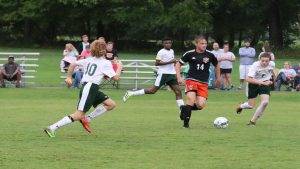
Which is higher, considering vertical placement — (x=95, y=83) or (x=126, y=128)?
(x=95, y=83)

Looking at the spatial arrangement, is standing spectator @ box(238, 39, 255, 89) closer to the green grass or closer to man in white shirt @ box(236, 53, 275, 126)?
the green grass

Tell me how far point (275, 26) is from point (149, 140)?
41.6 metres

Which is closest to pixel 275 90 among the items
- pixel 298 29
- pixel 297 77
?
pixel 297 77

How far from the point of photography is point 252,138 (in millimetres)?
12141

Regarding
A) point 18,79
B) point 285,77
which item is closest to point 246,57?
point 285,77

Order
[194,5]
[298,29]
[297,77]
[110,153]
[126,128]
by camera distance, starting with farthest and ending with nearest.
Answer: [298,29]
[194,5]
[297,77]
[126,128]
[110,153]

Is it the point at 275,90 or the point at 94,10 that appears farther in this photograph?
the point at 94,10

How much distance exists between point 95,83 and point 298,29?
161ft

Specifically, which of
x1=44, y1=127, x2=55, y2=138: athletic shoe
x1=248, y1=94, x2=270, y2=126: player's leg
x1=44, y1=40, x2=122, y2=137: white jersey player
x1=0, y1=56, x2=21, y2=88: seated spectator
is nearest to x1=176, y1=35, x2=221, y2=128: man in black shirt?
x1=248, y1=94, x2=270, y2=126: player's leg

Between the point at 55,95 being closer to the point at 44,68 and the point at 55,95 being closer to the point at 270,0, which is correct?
the point at 44,68

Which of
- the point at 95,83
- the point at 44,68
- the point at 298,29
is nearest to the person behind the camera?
the point at 95,83

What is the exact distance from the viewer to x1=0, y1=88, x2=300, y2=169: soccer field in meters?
9.44

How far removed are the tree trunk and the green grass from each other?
3126 cm

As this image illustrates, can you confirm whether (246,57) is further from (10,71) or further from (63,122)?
(63,122)
